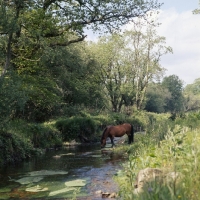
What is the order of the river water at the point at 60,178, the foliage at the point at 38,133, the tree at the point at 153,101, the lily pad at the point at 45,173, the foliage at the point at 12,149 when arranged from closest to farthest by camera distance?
1. the river water at the point at 60,178
2. the lily pad at the point at 45,173
3. the foliage at the point at 12,149
4. the foliage at the point at 38,133
5. the tree at the point at 153,101

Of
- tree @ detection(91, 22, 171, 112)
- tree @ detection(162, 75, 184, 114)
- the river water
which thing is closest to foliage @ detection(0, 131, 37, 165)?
the river water

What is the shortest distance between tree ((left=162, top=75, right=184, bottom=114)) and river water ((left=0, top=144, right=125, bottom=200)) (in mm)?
85864

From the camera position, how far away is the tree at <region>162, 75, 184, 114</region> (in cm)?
10371

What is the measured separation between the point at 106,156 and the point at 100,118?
16657mm

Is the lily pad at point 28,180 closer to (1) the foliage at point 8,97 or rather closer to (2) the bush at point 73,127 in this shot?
(1) the foliage at point 8,97

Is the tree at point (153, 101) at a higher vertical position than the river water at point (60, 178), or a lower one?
higher

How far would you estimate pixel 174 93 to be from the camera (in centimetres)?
10738

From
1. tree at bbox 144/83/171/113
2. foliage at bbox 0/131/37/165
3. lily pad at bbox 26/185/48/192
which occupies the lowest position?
lily pad at bbox 26/185/48/192

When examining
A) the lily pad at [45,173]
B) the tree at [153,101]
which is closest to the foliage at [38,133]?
the lily pad at [45,173]

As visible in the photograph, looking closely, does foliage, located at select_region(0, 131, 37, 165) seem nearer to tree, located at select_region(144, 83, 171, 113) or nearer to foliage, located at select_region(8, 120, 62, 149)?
foliage, located at select_region(8, 120, 62, 149)

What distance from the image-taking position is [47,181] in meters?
12.1

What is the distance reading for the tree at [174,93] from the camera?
103713 mm

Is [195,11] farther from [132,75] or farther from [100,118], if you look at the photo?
[132,75]

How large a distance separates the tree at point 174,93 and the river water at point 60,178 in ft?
282
